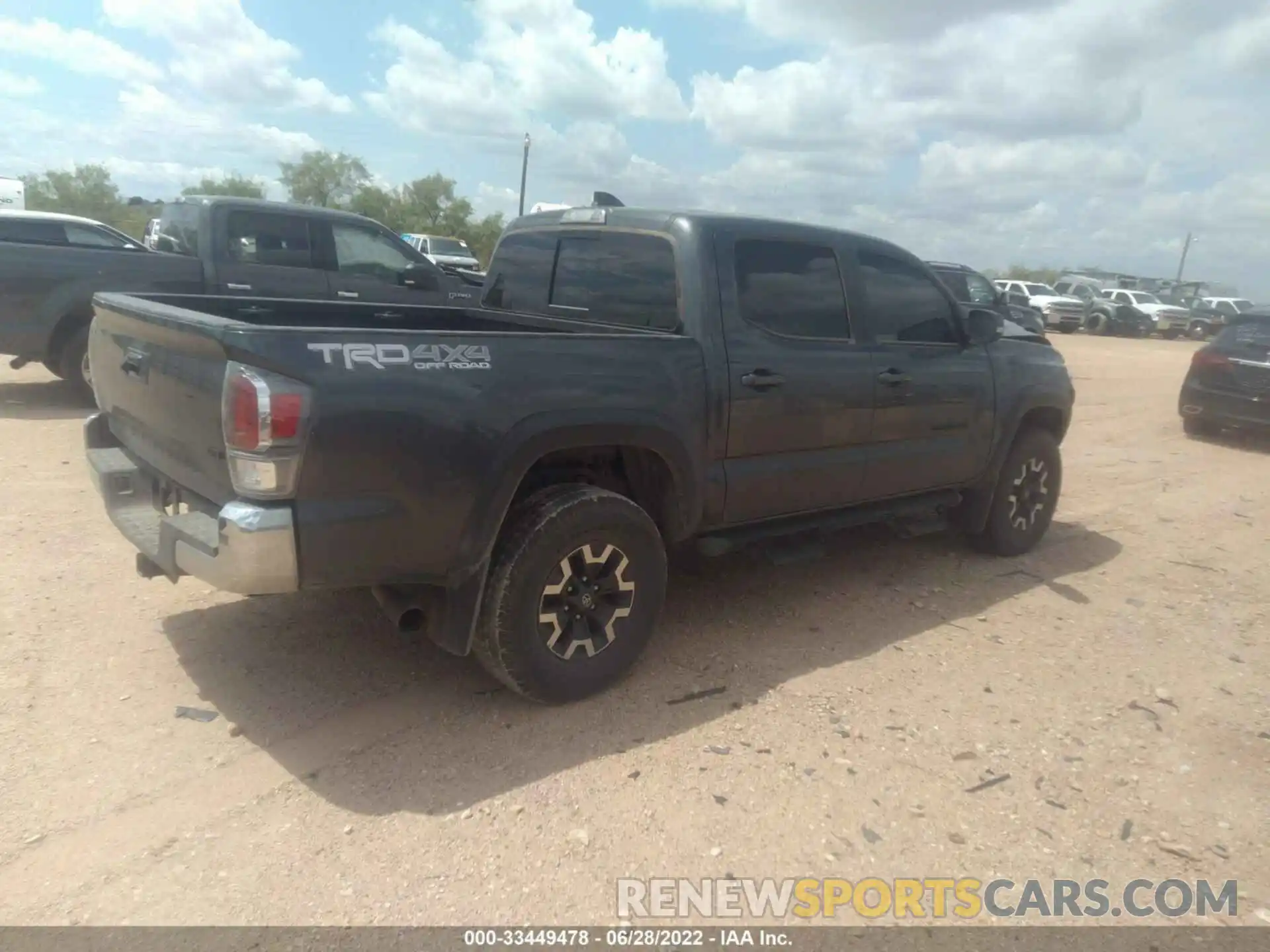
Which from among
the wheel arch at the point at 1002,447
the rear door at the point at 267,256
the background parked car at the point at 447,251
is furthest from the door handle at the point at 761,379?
the background parked car at the point at 447,251

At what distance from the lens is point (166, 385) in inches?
131

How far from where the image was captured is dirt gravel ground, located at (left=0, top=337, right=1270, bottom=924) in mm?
2730

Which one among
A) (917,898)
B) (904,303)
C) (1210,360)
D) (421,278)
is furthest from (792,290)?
(1210,360)

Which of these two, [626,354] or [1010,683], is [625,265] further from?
[1010,683]

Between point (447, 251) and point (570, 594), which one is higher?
point (447, 251)

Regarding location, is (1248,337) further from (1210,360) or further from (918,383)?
(918,383)

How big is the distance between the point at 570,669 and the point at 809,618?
1.64 m

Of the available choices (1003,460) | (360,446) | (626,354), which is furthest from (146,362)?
(1003,460)

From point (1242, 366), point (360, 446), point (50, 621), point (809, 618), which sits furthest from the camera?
point (1242, 366)

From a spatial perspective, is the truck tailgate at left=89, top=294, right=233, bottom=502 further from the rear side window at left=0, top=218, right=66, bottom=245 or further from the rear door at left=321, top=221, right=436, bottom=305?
the rear side window at left=0, top=218, right=66, bottom=245

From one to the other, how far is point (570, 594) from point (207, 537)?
4.30ft

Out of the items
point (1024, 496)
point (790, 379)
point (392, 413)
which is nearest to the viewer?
point (392, 413)

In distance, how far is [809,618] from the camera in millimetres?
4805

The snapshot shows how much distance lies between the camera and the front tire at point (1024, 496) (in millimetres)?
5832
